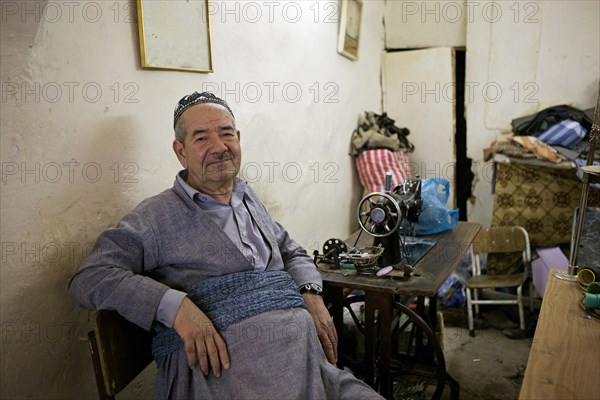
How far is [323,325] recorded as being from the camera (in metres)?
1.95

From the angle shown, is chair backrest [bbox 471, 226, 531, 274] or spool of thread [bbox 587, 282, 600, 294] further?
chair backrest [bbox 471, 226, 531, 274]

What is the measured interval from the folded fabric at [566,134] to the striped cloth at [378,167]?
4.16 ft

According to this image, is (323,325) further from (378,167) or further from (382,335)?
(378,167)

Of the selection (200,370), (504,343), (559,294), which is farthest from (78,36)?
(504,343)

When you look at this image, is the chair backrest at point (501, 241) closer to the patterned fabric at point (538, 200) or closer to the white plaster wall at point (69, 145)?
the patterned fabric at point (538, 200)

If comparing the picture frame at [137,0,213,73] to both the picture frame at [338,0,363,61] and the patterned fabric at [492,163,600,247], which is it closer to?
the picture frame at [338,0,363,61]

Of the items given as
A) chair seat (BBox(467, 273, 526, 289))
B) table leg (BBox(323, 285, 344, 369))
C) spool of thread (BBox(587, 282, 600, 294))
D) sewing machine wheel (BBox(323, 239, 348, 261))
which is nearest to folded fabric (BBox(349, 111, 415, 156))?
chair seat (BBox(467, 273, 526, 289))

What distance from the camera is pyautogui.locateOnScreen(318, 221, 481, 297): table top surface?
201 cm

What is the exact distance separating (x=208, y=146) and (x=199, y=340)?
2.46ft

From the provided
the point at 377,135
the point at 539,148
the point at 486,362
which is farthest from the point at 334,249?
the point at 539,148

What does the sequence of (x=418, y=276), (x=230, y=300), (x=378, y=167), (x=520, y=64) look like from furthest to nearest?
(x=520, y=64), (x=378, y=167), (x=418, y=276), (x=230, y=300)

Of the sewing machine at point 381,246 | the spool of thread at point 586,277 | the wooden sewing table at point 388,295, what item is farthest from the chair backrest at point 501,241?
the spool of thread at point 586,277

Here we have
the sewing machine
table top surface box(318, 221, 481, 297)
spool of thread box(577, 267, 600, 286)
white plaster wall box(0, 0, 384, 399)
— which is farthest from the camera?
the sewing machine

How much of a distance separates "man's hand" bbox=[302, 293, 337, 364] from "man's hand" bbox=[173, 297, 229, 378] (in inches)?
19.8
